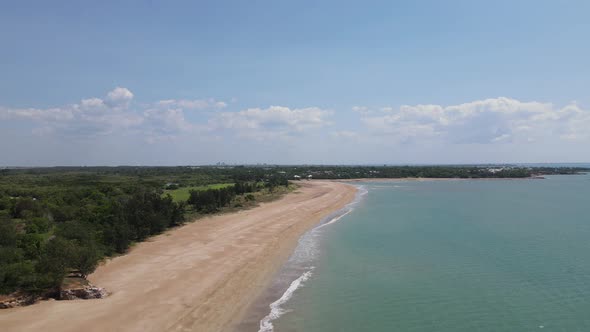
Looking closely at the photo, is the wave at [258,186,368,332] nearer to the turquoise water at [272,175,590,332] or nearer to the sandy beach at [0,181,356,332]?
the turquoise water at [272,175,590,332]

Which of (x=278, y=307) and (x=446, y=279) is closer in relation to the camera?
(x=278, y=307)

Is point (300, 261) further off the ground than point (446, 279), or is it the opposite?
point (446, 279)

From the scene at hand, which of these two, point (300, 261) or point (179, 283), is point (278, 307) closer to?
point (179, 283)

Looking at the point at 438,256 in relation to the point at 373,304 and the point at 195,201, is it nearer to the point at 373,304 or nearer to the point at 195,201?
the point at 373,304

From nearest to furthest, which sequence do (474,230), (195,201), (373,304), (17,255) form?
1. (373,304)
2. (17,255)
3. (474,230)
4. (195,201)

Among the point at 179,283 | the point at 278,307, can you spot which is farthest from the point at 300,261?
the point at 179,283

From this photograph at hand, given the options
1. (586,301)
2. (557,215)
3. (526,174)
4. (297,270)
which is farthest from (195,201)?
(526,174)

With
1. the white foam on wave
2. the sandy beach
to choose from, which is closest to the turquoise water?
the white foam on wave
